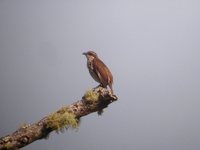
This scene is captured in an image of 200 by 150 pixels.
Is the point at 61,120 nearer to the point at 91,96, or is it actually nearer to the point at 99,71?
the point at 91,96

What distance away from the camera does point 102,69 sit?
18.9ft

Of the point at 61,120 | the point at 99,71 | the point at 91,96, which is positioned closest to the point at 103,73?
the point at 99,71

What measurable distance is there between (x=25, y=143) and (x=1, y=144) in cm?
32

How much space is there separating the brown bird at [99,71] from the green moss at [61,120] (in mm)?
1082

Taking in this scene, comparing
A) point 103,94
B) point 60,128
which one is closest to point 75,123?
point 60,128

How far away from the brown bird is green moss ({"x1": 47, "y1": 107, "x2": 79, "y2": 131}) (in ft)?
3.55

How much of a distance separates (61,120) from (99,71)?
5.10ft

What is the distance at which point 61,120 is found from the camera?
4527 mm

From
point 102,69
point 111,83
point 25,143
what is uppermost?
point 102,69

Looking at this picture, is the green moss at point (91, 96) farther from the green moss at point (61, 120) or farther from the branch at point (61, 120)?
the green moss at point (61, 120)

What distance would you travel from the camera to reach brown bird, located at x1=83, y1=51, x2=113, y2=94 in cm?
559

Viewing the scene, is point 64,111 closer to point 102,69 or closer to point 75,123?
point 75,123


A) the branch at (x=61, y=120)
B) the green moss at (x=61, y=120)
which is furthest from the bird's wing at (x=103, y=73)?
the green moss at (x=61, y=120)

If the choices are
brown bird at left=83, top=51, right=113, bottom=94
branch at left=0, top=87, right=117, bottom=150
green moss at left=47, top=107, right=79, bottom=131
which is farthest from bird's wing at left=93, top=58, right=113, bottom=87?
green moss at left=47, top=107, right=79, bottom=131
